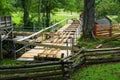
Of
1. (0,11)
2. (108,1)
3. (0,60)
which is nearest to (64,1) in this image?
(108,1)

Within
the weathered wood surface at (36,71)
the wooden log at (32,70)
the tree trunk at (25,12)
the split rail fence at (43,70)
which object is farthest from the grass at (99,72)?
the tree trunk at (25,12)

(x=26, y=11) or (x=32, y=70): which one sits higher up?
(x=26, y=11)

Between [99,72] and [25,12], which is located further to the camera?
[25,12]

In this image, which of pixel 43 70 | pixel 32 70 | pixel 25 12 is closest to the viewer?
pixel 32 70

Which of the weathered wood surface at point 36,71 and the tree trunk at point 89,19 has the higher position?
the tree trunk at point 89,19

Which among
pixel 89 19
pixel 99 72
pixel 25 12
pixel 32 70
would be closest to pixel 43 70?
pixel 32 70

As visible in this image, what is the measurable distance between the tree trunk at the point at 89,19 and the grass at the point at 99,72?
830cm

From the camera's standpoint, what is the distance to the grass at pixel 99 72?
43.2 ft

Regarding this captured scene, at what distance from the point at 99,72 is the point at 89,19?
10.1 meters

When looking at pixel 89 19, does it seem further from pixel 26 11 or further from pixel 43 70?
pixel 26 11

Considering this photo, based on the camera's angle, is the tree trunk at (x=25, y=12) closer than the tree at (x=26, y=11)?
Yes

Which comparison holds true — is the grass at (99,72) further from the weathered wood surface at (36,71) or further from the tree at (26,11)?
the tree at (26,11)

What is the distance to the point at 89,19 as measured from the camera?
23531 mm

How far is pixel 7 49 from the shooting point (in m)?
25.9
